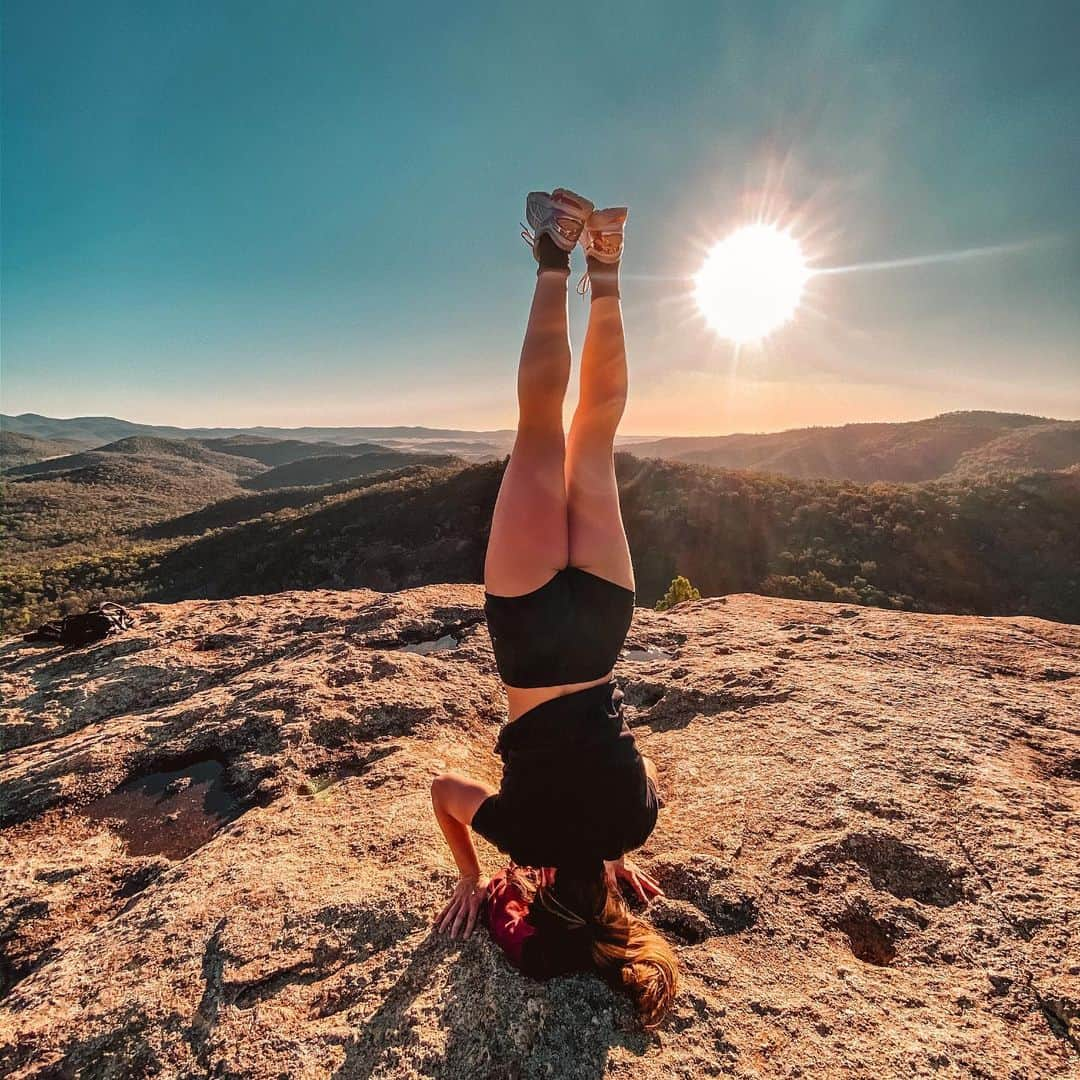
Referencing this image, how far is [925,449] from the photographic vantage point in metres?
99.8

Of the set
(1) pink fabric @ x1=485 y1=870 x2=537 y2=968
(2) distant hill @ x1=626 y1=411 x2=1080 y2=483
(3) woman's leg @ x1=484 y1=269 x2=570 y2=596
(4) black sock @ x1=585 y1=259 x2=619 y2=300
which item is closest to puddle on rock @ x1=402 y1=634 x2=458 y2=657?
(1) pink fabric @ x1=485 y1=870 x2=537 y2=968

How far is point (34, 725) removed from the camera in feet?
12.8

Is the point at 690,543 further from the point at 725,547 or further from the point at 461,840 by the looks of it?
the point at 461,840

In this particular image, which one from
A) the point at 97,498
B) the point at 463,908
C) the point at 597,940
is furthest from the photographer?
the point at 97,498

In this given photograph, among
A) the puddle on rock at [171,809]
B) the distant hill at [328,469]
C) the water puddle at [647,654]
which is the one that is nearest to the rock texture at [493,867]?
the puddle on rock at [171,809]

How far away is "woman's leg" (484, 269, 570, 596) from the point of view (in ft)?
6.42

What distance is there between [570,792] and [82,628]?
539 centimetres

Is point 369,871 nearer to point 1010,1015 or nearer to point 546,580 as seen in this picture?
point 546,580

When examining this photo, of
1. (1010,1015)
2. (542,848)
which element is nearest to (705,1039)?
(542,848)

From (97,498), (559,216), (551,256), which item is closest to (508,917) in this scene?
(551,256)

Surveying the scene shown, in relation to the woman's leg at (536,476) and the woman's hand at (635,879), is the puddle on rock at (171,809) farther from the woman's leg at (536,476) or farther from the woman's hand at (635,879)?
the woman's leg at (536,476)

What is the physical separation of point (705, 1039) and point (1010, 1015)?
3.18ft

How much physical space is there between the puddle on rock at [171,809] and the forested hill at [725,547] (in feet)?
84.6

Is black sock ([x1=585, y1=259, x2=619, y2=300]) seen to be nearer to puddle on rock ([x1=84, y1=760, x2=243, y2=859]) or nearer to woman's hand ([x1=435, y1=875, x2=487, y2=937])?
woman's hand ([x1=435, y1=875, x2=487, y2=937])
